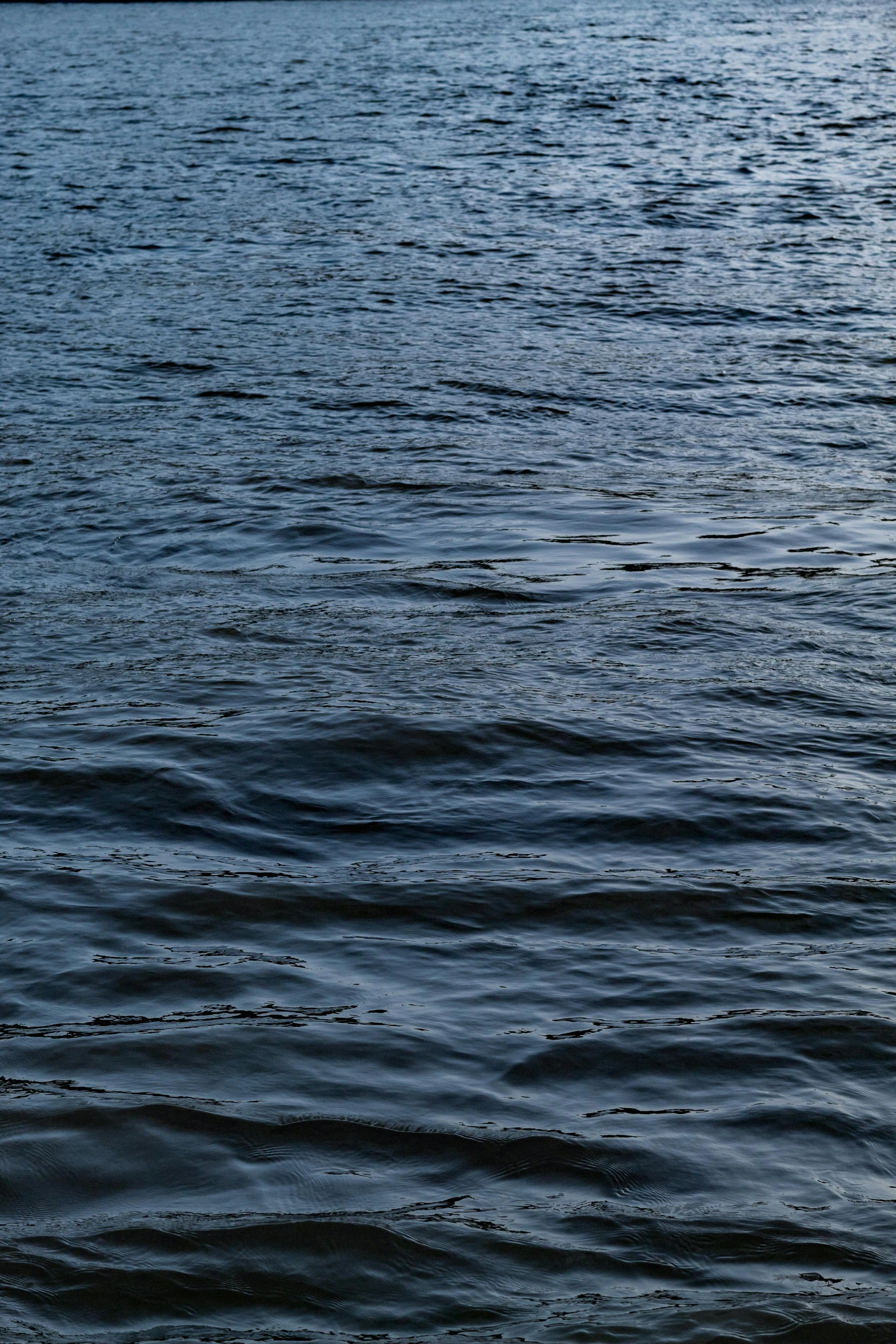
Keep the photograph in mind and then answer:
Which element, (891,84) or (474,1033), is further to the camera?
(891,84)

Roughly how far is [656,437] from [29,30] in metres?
39.1

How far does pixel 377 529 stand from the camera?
818 centimetres

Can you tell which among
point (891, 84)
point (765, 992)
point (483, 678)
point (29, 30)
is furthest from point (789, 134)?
point (29, 30)

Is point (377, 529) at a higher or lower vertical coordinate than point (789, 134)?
lower

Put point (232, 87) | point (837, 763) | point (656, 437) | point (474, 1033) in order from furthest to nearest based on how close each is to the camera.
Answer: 1. point (232, 87)
2. point (656, 437)
3. point (837, 763)
4. point (474, 1033)

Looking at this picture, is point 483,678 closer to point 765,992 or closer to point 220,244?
point 765,992

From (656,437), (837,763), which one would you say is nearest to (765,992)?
(837,763)

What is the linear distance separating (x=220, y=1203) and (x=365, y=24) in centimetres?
4240

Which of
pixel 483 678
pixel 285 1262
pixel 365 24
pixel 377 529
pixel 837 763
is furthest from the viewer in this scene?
pixel 365 24

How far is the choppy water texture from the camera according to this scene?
3.10m

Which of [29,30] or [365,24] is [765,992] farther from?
[29,30]

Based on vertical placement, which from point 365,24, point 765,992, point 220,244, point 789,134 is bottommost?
point 765,992

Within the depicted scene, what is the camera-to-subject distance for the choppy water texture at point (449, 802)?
3104mm

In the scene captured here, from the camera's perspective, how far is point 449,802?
5.25 m
